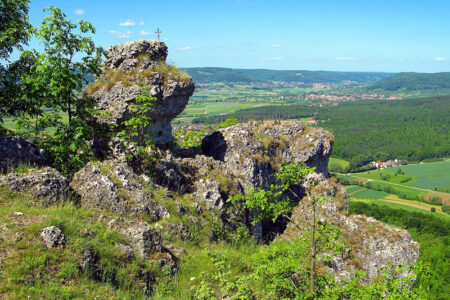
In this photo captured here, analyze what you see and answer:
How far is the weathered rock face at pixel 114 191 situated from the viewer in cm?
1075

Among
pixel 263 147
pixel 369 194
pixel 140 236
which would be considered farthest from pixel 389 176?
pixel 140 236

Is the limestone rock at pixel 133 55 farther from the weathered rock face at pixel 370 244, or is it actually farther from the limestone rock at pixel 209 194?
the weathered rock face at pixel 370 244

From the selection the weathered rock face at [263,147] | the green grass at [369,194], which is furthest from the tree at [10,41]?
the green grass at [369,194]

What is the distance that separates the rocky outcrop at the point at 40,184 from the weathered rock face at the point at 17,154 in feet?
5.56

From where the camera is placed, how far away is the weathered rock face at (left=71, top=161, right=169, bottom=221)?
10.8 metres

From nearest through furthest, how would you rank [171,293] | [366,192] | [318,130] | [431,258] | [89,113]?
[171,293]
[89,113]
[318,130]
[431,258]
[366,192]

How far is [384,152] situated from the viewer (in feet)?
504

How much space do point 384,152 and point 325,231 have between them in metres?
171

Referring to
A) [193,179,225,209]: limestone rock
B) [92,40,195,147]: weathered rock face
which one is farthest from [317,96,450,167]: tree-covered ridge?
[92,40,195,147]: weathered rock face

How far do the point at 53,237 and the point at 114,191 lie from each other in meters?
4.82

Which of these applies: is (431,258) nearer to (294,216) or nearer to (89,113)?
(294,216)

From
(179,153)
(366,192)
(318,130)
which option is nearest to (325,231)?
(179,153)

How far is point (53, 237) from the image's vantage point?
251 inches

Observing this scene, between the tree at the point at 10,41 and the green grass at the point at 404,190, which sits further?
the green grass at the point at 404,190
